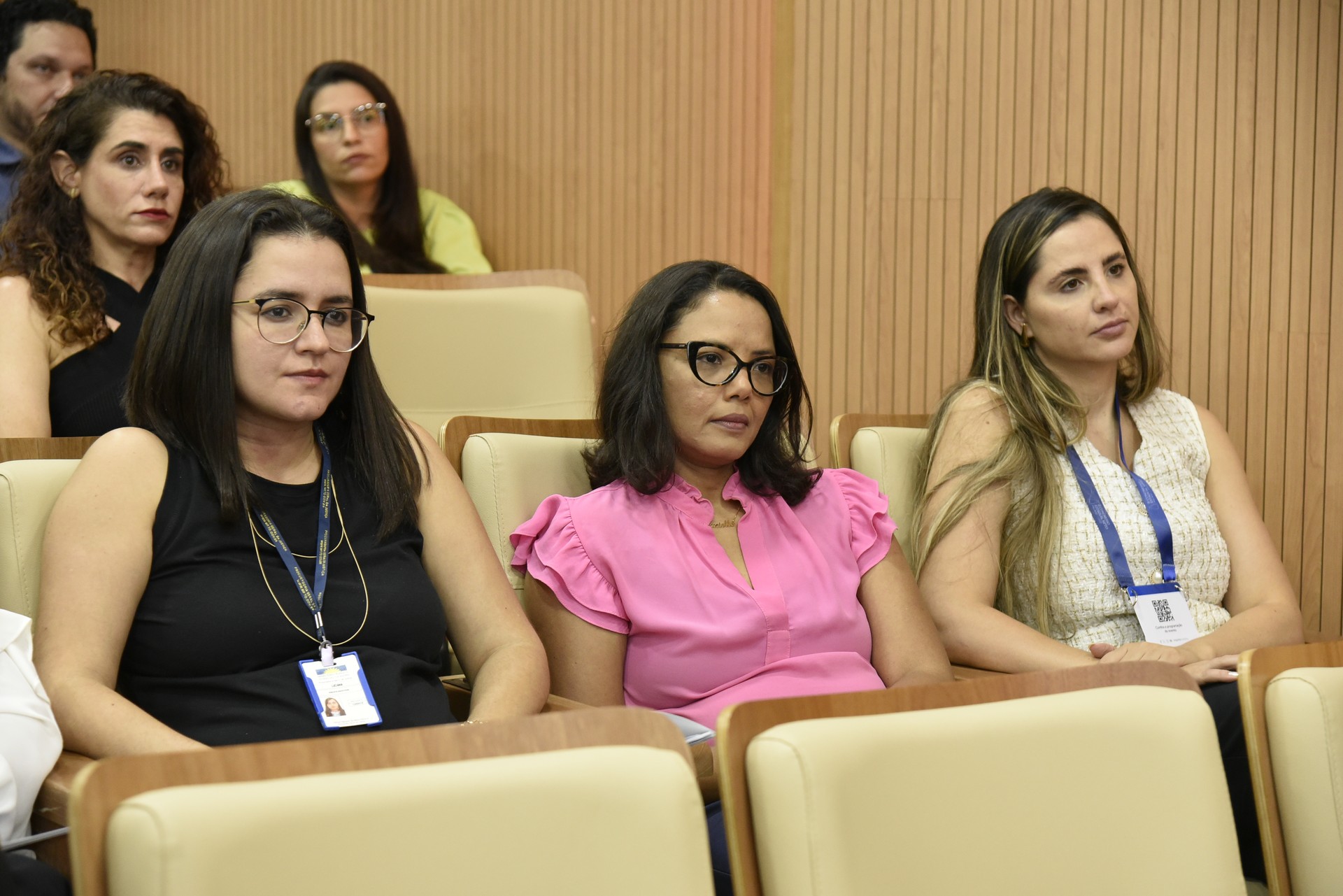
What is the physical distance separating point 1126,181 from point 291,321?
2.14 metres

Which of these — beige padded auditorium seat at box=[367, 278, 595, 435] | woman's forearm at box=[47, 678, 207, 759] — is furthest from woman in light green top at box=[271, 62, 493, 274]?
woman's forearm at box=[47, 678, 207, 759]

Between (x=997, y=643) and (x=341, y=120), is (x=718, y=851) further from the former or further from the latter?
(x=341, y=120)

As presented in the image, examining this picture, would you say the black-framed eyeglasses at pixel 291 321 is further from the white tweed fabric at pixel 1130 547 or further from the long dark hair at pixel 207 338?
the white tweed fabric at pixel 1130 547

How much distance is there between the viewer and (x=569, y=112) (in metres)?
4.34

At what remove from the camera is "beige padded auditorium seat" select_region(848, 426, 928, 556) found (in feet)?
8.61

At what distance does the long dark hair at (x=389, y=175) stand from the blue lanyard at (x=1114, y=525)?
218 centimetres

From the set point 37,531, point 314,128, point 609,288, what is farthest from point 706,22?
point 37,531

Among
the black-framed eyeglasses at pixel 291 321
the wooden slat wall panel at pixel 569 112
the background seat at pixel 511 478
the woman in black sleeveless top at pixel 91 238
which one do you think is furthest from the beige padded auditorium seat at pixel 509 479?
the wooden slat wall panel at pixel 569 112

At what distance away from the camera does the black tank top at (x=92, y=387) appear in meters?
2.42

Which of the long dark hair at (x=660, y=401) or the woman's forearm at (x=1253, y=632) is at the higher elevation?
the long dark hair at (x=660, y=401)

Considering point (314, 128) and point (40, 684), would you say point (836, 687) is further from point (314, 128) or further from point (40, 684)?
point (314, 128)

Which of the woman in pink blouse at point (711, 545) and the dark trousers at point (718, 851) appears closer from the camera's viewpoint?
the dark trousers at point (718, 851)

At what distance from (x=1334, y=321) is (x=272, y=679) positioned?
2.41 m

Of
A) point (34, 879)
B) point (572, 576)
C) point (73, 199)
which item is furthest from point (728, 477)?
point (73, 199)
